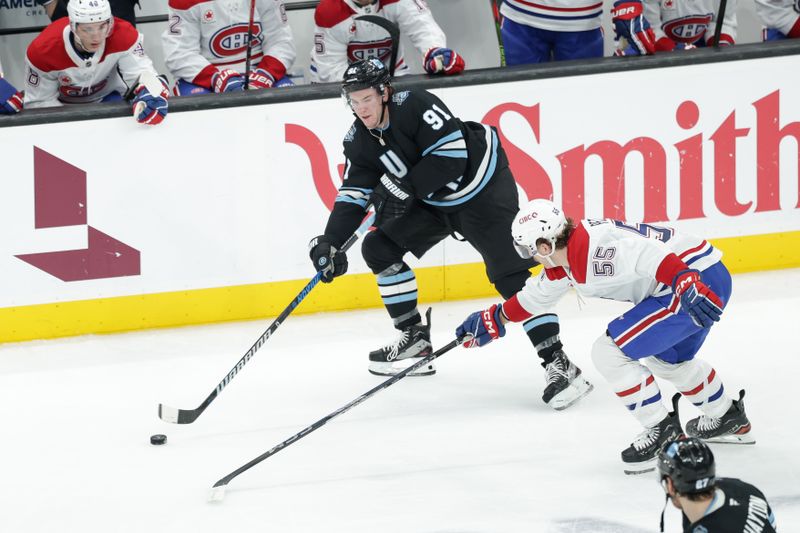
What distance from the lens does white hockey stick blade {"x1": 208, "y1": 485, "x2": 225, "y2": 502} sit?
3.63m

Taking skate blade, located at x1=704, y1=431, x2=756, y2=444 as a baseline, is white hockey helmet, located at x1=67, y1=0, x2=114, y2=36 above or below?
above

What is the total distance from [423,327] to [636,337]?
1.27m

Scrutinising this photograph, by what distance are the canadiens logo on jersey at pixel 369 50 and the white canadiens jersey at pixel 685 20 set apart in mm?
1207

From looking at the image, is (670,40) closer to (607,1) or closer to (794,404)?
(607,1)

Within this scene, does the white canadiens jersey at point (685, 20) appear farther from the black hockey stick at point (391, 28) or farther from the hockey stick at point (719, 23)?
the black hockey stick at point (391, 28)

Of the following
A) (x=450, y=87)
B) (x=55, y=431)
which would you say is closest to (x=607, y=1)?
(x=450, y=87)

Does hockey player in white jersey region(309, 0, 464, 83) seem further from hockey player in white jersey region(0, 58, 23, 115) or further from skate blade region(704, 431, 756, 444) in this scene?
skate blade region(704, 431, 756, 444)

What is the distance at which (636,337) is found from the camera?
142 inches

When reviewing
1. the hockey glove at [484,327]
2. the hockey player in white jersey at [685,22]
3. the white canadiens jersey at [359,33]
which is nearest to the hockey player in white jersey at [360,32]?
the white canadiens jersey at [359,33]

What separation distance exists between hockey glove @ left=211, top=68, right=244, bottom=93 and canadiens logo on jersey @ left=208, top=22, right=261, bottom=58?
0.32m

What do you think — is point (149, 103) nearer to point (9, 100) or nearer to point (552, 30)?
point (9, 100)

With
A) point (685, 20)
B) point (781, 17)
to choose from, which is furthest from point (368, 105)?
point (781, 17)

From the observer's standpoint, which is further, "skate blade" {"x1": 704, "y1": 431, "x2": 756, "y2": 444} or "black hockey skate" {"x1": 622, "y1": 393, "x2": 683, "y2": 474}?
"skate blade" {"x1": 704, "y1": 431, "x2": 756, "y2": 444}

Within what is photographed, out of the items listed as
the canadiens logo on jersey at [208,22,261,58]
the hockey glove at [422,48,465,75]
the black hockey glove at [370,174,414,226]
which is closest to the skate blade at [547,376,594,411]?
the black hockey glove at [370,174,414,226]
